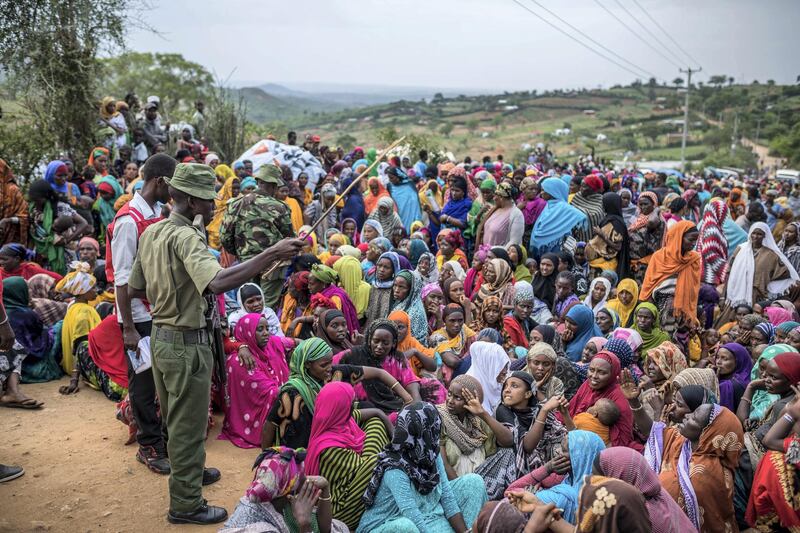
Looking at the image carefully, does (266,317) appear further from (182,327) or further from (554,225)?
(554,225)

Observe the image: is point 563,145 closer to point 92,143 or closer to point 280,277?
point 92,143

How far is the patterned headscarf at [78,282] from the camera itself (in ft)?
20.3

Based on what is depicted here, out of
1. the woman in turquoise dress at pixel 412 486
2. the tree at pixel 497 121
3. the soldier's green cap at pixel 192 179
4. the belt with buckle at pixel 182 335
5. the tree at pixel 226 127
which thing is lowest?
the woman in turquoise dress at pixel 412 486

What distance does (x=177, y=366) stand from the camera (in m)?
3.68

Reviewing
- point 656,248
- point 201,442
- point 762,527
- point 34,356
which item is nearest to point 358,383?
point 201,442

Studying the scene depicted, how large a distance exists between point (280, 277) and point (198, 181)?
3.18 m

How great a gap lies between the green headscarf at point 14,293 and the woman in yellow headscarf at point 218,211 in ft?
9.83

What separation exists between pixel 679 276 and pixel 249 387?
4585 mm

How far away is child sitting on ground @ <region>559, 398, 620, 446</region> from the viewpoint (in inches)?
174

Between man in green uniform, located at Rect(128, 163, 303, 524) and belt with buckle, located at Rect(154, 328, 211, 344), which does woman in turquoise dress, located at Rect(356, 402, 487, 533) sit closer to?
man in green uniform, located at Rect(128, 163, 303, 524)

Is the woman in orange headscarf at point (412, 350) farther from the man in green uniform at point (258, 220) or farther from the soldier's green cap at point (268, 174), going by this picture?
the soldier's green cap at point (268, 174)

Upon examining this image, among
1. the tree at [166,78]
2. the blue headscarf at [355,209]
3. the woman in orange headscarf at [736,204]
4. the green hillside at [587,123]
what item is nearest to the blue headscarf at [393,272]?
the blue headscarf at [355,209]

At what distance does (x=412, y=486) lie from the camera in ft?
12.2

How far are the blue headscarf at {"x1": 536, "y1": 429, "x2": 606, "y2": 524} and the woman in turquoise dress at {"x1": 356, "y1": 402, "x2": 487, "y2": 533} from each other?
1.82 feet
